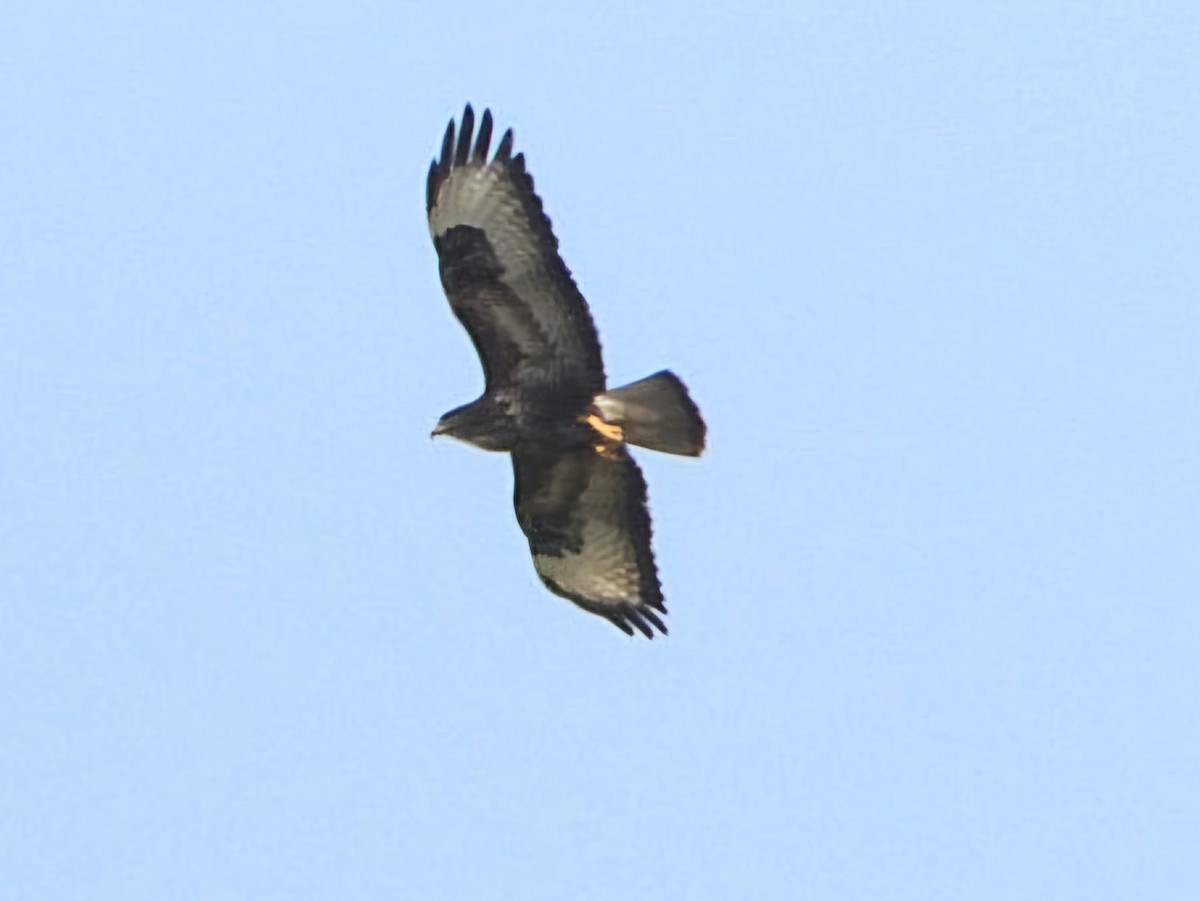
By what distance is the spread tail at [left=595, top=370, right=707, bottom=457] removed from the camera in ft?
48.3

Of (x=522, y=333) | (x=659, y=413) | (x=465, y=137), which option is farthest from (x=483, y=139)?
(x=659, y=413)

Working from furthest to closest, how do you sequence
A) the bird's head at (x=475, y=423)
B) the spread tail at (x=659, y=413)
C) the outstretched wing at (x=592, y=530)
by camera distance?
the outstretched wing at (x=592, y=530) → the bird's head at (x=475, y=423) → the spread tail at (x=659, y=413)

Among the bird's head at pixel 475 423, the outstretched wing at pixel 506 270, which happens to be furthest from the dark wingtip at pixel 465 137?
the bird's head at pixel 475 423

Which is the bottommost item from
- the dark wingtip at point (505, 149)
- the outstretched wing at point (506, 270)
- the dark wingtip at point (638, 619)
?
the dark wingtip at point (638, 619)

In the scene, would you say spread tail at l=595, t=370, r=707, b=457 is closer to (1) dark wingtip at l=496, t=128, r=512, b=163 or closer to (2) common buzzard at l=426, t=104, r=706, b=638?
(2) common buzzard at l=426, t=104, r=706, b=638

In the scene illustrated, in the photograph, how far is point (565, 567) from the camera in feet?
51.3

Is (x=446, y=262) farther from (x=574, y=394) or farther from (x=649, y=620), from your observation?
(x=649, y=620)

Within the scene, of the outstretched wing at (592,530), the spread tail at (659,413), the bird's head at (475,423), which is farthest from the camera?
the outstretched wing at (592,530)

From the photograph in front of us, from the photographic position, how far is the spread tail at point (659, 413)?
1472 centimetres

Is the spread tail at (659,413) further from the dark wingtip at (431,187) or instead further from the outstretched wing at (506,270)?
the dark wingtip at (431,187)

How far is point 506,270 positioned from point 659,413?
1.03 meters

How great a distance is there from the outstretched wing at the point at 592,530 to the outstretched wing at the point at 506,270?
49cm

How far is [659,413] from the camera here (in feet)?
48.3

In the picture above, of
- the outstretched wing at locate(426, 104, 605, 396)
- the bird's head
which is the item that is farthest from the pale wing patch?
the bird's head
